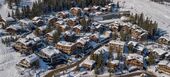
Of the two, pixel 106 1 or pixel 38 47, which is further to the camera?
pixel 106 1

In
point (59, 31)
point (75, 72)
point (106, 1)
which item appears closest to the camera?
point (75, 72)

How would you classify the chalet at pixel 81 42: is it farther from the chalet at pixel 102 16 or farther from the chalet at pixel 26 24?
the chalet at pixel 102 16

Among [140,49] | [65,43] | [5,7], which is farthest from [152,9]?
[5,7]

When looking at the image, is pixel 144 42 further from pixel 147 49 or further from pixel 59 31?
pixel 59 31

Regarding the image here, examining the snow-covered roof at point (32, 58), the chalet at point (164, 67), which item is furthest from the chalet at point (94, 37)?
the chalet at point (164, 67)

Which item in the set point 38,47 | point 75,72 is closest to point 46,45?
point 38,47

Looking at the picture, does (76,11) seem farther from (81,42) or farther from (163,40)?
(163,40)

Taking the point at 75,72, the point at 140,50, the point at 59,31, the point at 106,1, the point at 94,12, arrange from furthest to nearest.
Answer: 1. the point at 106,1
2. the point at 94,12
3. the point at 59,31
4. the point at 140,50
5. the point at 75,72
